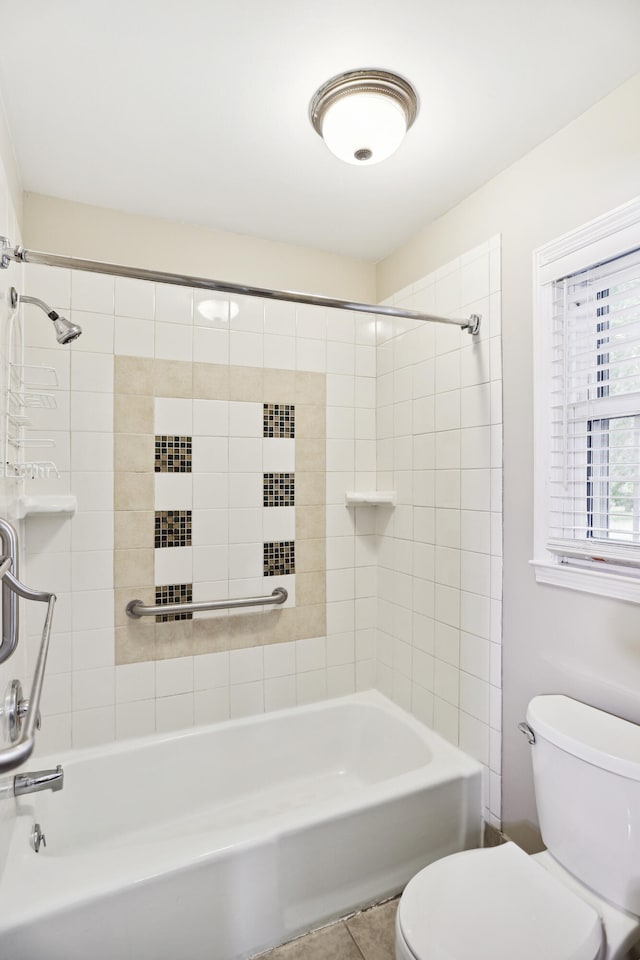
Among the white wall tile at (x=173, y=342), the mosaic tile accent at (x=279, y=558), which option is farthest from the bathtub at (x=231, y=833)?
the white wall tile at (x=173, y=342)

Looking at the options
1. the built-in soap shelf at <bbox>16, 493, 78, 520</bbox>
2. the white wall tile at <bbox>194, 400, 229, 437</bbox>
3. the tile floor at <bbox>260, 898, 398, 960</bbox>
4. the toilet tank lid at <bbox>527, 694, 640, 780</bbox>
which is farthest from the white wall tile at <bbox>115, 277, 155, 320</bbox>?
the tile floor at <bbox>260, 898, 398, 960</bbox>

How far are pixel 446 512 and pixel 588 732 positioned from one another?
923 mm

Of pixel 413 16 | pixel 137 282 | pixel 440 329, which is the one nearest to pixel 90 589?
pixel 137 282

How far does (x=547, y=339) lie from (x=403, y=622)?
136 centimetres

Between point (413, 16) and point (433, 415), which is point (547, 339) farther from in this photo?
point (413, 16)

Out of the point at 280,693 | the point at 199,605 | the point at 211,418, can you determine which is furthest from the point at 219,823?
the point at 211,418

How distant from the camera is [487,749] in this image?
1872mm

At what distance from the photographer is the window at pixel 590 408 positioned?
1.45 meters

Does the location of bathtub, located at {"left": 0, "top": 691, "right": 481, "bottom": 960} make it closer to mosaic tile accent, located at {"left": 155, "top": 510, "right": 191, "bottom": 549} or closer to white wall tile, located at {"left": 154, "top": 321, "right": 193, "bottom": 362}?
mosaic tile accent, located at {"left": 155, "top": 510, "right": 191, "bottom": 549}

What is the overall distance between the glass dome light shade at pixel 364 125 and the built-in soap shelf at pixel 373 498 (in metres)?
1.36

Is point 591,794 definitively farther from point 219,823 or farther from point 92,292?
point 92,292

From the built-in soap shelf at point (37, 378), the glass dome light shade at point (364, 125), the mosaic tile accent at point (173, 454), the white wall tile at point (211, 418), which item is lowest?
the mosaic tile accent at point (173, 454)

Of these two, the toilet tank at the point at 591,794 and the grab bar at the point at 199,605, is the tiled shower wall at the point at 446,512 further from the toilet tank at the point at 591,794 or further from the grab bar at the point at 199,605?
the grab bar at the point at 199,605

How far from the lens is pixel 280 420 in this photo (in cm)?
235
